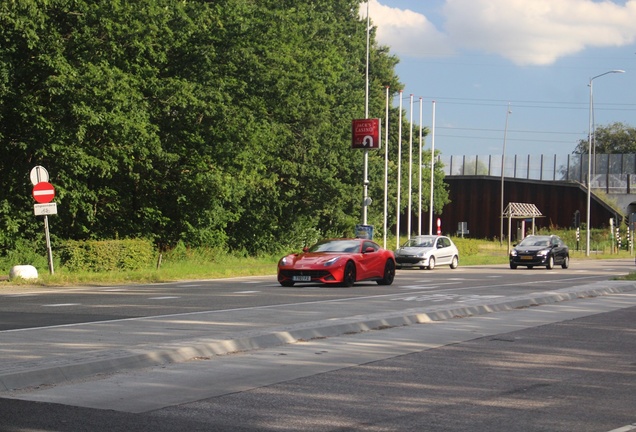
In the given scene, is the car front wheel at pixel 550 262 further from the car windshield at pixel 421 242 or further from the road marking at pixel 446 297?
the road marking at pixel 446 297

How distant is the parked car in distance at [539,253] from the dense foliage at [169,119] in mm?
12334

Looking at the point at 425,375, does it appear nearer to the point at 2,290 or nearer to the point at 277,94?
the point at 2,290

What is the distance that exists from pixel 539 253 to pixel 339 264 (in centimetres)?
2045

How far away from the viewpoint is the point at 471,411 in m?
8.80

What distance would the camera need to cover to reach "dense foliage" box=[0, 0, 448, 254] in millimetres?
37750

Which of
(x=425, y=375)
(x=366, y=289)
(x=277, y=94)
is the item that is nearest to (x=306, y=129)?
(x=277, y=94)

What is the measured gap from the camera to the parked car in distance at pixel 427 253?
4519 cm

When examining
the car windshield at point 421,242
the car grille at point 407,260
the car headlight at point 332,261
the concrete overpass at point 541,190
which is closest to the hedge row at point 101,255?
the car headlight at point 332,261

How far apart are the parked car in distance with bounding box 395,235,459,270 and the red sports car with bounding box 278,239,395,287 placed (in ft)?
50.0

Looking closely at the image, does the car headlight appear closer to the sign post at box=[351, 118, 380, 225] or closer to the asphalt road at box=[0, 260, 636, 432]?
the asphalt road at box=[0, 260, 636, 432]

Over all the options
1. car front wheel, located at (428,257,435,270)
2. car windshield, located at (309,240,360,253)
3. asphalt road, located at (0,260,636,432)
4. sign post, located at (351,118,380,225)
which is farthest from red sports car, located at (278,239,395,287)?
sign post, located at (351,118,380,225)

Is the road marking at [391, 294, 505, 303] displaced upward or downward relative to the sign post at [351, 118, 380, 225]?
downward

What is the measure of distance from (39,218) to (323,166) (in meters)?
22.8

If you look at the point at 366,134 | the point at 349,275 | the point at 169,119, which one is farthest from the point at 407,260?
the point at 349,275
